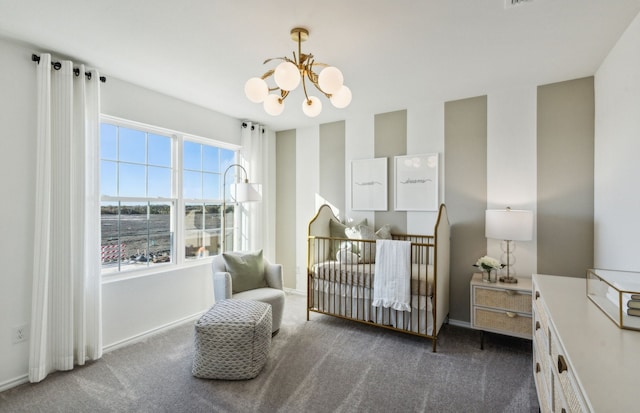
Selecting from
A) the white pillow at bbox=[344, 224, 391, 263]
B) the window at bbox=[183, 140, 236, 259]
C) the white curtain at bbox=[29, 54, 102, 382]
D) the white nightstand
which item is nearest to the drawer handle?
the white nightstand

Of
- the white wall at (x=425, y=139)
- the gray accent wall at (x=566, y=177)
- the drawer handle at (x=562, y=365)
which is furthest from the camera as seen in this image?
the white wall at (x=425, y=139)

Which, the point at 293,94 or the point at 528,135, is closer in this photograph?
the point at 528,135

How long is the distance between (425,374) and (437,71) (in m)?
2.47

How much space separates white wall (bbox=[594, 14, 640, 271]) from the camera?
1.87 metres

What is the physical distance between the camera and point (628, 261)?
199 centimetres

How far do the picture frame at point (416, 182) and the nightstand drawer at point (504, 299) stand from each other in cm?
102

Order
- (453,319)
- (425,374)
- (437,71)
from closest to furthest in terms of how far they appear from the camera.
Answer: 1. (425,374)
2. (437,71)
3. (453,319)

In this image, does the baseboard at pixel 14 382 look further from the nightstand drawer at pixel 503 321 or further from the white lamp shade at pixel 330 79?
the nightstand drawer at pixel 503 321

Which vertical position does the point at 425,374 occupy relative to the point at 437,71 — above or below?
below

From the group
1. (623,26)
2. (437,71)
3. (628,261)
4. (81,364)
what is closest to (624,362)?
(628,261)

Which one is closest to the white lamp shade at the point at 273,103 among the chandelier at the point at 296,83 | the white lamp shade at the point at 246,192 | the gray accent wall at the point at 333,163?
the chandelier at the point at 296,83

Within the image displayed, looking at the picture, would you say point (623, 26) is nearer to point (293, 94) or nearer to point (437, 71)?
point (437, 71)

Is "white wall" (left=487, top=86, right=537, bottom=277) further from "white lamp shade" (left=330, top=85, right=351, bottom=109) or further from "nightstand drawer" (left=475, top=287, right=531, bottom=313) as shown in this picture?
"white lamp shade" (left=330, top=85, right=351, bottom=109)

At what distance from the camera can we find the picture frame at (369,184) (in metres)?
3.68
